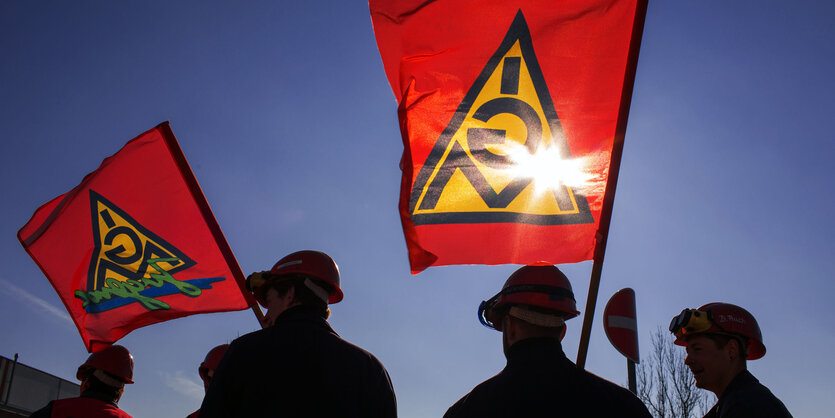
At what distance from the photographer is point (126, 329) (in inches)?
284

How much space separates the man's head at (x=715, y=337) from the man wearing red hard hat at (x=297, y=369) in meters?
1.94

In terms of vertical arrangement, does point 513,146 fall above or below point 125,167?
below

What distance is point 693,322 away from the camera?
4207 millimetres

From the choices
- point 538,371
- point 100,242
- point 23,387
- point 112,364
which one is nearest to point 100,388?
point 112,364

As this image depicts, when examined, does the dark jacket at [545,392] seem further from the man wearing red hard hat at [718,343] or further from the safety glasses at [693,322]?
the safety glasses at [693,322]

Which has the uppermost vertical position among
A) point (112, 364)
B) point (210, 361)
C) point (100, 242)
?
point (100, 242)

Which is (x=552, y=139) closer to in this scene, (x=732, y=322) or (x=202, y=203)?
(x=732, y=322)

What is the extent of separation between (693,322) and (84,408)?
4.40 m

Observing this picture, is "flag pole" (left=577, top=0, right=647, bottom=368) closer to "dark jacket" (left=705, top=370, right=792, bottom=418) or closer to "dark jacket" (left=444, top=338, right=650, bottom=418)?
"dark jacket" (left=705, top=370, right=792, bottom=418)

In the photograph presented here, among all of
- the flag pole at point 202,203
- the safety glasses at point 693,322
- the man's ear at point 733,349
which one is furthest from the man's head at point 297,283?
the man's ear at point 733,349

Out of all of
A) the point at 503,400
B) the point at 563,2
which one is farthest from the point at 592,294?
the point at 563,2

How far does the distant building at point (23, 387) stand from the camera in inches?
733

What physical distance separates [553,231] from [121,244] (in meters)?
4.73

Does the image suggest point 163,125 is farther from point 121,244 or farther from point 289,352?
point 289,352
